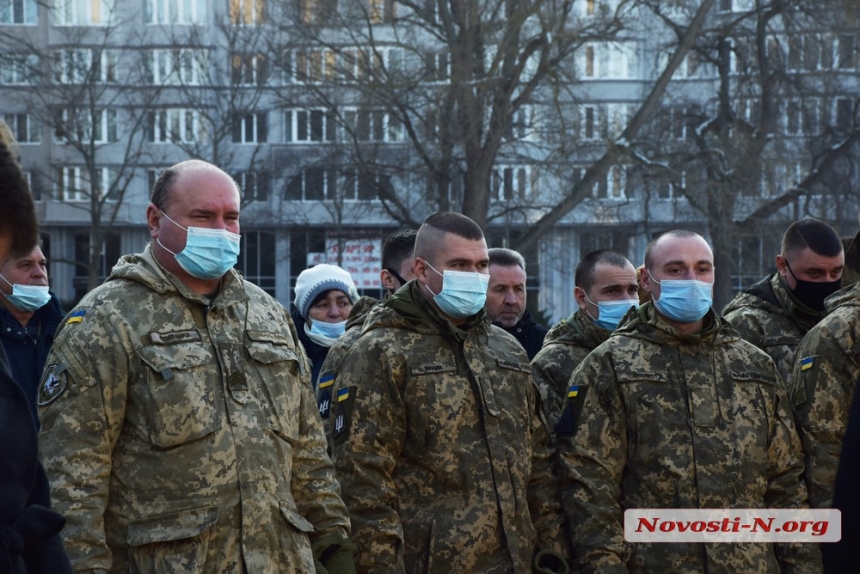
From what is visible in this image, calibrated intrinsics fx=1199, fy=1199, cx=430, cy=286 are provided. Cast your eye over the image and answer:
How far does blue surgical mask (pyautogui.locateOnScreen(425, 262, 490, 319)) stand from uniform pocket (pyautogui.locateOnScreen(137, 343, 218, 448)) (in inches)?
55.7

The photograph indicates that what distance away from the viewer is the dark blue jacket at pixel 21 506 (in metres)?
2.71

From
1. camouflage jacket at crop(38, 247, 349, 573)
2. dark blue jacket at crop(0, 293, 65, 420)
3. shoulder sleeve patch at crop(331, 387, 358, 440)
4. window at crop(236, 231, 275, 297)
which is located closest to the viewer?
camouflage jacket at crop(38, 247, 349, 573)

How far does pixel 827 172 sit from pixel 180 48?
71.2 ft

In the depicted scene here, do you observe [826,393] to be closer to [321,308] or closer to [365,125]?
[321,308]

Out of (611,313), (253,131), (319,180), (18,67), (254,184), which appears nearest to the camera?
(611,313)

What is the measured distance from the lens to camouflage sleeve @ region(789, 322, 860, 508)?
5707mm

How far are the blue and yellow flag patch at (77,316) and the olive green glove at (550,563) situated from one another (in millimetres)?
2194

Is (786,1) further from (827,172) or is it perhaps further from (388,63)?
(388,63)

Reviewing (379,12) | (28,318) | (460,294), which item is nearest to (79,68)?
(379,12)

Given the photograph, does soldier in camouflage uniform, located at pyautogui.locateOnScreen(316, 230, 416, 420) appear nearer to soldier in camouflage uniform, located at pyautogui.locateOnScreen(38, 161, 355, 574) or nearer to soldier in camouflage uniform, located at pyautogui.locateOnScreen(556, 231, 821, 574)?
soldier in camouflage uniform, located at pyautogui.locateOnScreen(38, 161, 355, 574)

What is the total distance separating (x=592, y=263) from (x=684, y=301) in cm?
158

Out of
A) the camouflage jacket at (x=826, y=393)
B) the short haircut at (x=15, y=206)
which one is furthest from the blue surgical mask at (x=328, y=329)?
the short haircut at (x=15, y=206)

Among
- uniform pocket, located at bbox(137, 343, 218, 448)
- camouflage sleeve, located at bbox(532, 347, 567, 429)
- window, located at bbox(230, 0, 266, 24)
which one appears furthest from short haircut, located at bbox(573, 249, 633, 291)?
window, located at bbox(230, 0, 266, 24)

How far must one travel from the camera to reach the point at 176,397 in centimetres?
413
